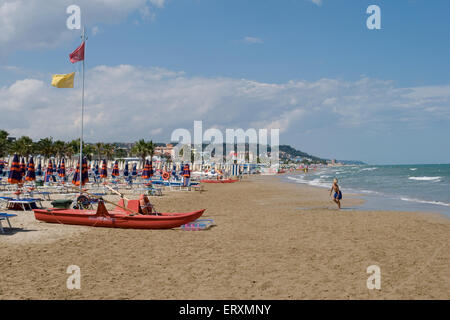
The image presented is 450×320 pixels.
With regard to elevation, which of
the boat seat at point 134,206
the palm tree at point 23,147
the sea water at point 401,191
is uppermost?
the palm tree at point 23,147

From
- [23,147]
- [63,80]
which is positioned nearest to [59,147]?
[23,147]

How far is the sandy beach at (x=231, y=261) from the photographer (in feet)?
20.3

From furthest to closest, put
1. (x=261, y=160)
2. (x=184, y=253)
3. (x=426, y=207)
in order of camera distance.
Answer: (x=261, y=160), (x=426, y=207), (x=184, y=253)

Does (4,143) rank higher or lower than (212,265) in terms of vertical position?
higher

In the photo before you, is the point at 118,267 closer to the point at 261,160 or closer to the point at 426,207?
the point at 426,207

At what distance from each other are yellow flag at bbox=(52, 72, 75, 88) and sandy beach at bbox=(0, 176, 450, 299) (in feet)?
19.4

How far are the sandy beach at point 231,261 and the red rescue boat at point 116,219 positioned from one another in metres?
0.30

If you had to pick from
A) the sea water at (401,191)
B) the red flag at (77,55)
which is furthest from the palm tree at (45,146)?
the red flag at (77,55)

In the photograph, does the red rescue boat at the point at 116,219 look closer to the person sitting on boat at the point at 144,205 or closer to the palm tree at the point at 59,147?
the person sitting on boat at the point at 144,205

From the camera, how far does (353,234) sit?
11602mm

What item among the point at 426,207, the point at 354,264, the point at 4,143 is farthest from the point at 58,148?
the point at 354,264

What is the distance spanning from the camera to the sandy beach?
6.18 m
